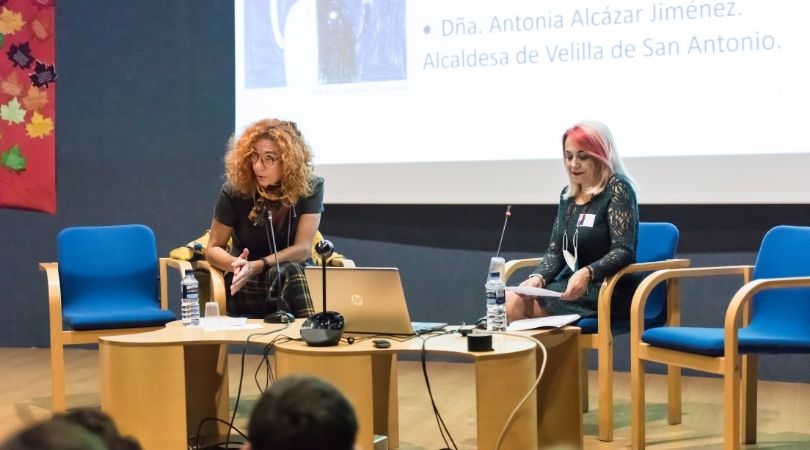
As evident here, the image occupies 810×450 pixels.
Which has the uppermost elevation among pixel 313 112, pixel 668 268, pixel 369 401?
pixel 313 112

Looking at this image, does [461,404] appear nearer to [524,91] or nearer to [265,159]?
[265,159]

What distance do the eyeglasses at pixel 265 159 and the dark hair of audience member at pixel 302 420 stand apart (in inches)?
119

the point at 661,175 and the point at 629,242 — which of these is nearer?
the point at 629,242

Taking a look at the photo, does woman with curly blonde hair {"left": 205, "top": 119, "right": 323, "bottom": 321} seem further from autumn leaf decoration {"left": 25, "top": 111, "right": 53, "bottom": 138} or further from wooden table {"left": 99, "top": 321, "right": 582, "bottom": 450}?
autumn leaf decoration {"left": 25, "top": 111, "right": 53, "bottom": 138}

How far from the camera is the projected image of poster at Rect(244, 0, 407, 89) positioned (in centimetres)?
533

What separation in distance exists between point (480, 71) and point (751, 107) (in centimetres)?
127

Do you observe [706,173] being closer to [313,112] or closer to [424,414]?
[424,414]

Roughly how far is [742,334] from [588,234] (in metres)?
0.76

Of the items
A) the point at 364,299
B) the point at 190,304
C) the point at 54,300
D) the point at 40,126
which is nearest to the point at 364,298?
the point at 364,299

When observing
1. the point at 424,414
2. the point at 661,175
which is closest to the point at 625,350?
the point at 661,175

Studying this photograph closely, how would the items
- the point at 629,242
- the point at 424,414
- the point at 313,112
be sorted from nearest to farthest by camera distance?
1. the point at 629,242
2. the point at 424,414
3. the point at 313,112

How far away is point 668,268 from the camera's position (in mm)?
4176

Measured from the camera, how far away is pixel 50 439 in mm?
1136

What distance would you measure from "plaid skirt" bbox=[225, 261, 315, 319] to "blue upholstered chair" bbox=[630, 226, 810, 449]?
131cm
